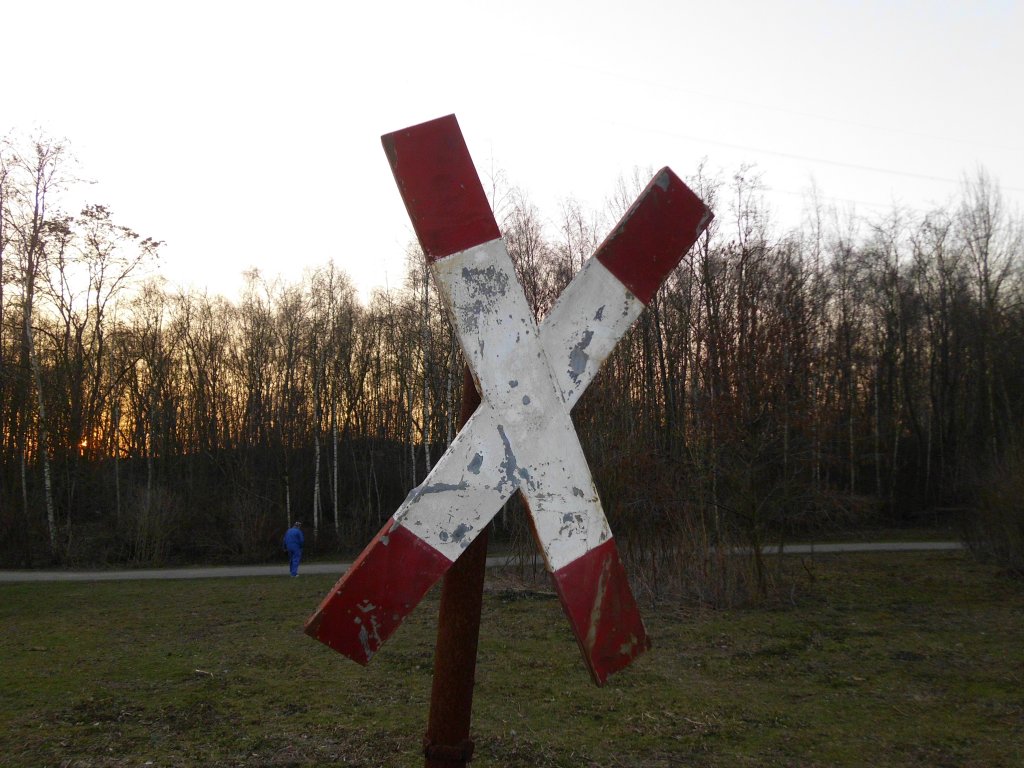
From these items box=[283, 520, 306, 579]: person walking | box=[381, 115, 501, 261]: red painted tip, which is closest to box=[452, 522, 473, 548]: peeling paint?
box=[381, 115, 501, 261]: red painted tip

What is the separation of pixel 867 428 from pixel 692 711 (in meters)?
28.4

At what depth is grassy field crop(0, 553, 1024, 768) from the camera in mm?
5828

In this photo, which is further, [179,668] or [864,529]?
[864,529]

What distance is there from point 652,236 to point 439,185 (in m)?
0.50

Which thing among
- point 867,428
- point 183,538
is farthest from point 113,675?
point 867,428

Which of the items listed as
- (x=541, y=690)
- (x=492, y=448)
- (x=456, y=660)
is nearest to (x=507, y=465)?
(x=492, y=448)

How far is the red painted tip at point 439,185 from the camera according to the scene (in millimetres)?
1643

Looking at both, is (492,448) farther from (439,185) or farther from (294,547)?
(294,547)

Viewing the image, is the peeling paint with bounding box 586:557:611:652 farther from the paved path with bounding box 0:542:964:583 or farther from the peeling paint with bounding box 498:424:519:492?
the paved path with bounding box 0:542:964:583

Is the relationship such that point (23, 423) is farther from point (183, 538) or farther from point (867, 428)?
point (867, 428)

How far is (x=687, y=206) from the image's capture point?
6.07 feet

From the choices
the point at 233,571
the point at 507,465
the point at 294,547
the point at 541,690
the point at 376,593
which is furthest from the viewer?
the point at 233,571

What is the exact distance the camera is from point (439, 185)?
5.44 ft

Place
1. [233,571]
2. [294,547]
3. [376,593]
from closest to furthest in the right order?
[376,593] < [294,547] < [233,571]
